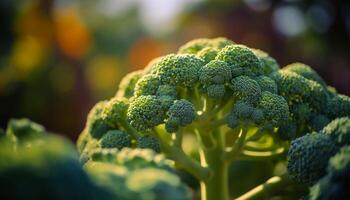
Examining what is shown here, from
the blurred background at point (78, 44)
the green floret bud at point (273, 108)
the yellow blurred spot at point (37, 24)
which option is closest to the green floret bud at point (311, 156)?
the green floret bud at point (273, 108)

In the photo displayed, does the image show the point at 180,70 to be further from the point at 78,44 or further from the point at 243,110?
the point at 78,44

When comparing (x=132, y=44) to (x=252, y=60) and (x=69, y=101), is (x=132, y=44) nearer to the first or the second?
(x=69, y=101)

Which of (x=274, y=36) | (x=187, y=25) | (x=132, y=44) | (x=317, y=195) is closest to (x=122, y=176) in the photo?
(x=317, y=195)

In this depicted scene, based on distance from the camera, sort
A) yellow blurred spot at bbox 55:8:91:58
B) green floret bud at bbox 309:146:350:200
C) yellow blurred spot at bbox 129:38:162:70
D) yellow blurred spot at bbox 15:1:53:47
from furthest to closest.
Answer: yellow blurred spot at bbox 129:38:162:70, yellow blurred spot at bbox 55:8:91:58, yellow blurred spot at bbox 15:1:53:47, green floret bud at bbox 309:146:350:200

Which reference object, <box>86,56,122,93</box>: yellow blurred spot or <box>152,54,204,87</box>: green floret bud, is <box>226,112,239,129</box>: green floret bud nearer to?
<box>152,54,204,87</box>: green floret bud

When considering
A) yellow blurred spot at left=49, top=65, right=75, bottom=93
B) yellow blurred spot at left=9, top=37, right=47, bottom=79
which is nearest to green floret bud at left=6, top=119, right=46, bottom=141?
yellow blurred spot at left=9, top=37, right=47, bottom=79

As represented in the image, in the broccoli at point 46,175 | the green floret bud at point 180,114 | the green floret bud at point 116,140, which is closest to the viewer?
the broccoli at point 46,175

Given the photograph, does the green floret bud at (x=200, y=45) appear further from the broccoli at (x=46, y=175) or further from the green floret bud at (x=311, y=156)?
the broccoli at (x=46, y=175)
